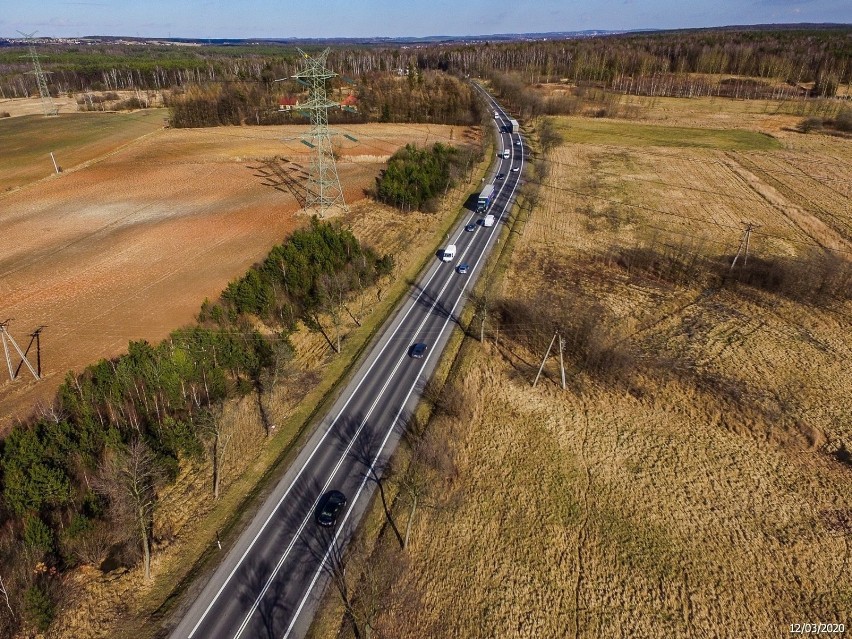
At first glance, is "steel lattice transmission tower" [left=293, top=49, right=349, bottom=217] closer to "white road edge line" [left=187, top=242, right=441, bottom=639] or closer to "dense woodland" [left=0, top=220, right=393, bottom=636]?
"dense woodland" [left=0, top=220, right=393, bottom=636]

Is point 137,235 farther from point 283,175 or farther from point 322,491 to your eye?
point 322,491

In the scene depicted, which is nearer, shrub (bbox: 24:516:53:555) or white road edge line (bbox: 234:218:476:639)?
white road edge line (bbox: 234:218:476:639)

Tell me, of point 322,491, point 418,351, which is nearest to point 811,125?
point 418,351

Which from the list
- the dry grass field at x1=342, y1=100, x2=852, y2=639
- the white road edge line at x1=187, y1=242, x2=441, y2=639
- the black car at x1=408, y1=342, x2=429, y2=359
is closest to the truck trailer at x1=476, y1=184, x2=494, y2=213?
the dry grass field at x1=342, y1=100, x2=852, y2=639

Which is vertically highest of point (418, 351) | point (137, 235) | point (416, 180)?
point (416, 180)

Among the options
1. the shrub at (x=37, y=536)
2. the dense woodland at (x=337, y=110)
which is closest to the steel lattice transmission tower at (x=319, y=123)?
the shrub at (x=37, y=536)

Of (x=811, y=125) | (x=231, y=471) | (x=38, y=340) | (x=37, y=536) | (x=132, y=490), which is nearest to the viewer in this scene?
(x=37, y=536)
